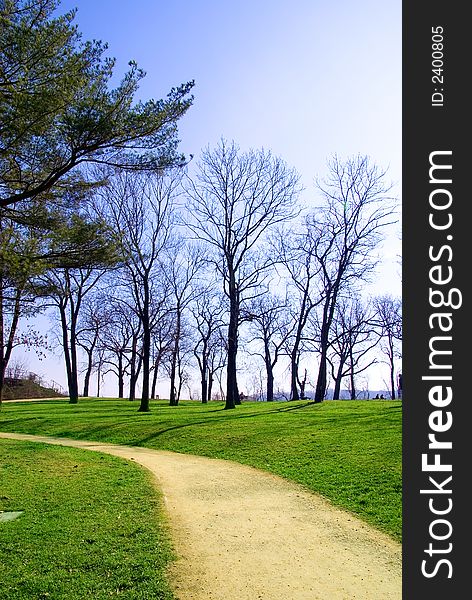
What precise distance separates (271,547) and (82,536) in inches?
89.1

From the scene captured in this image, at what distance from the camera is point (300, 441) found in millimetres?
12789

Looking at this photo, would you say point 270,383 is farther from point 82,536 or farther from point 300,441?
point 82,536

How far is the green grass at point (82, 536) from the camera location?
4.59 m

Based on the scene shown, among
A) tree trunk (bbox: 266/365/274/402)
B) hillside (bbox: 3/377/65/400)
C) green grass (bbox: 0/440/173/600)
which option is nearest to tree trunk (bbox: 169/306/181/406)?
tree trunk (bbox: 266/365/274/402)

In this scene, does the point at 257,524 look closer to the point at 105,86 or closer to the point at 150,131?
the point at 150,131

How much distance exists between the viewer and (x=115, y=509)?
7141 mm

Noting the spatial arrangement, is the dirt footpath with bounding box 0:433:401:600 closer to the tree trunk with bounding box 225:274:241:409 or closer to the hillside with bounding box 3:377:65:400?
the tree trunk with bounding box 225:274:241:409

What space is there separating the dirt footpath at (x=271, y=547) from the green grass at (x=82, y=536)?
0.32 metres

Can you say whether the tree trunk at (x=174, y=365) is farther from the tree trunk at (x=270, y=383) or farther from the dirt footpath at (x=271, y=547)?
the dirt footpath at (x=271, y=547)

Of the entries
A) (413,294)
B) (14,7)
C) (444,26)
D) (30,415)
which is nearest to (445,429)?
(413,294)

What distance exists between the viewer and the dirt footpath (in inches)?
181

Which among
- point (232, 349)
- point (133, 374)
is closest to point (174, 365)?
point (232, 349)

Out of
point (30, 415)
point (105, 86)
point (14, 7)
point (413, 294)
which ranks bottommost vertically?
point (30, 415)

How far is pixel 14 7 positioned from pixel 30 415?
17.5 metres
